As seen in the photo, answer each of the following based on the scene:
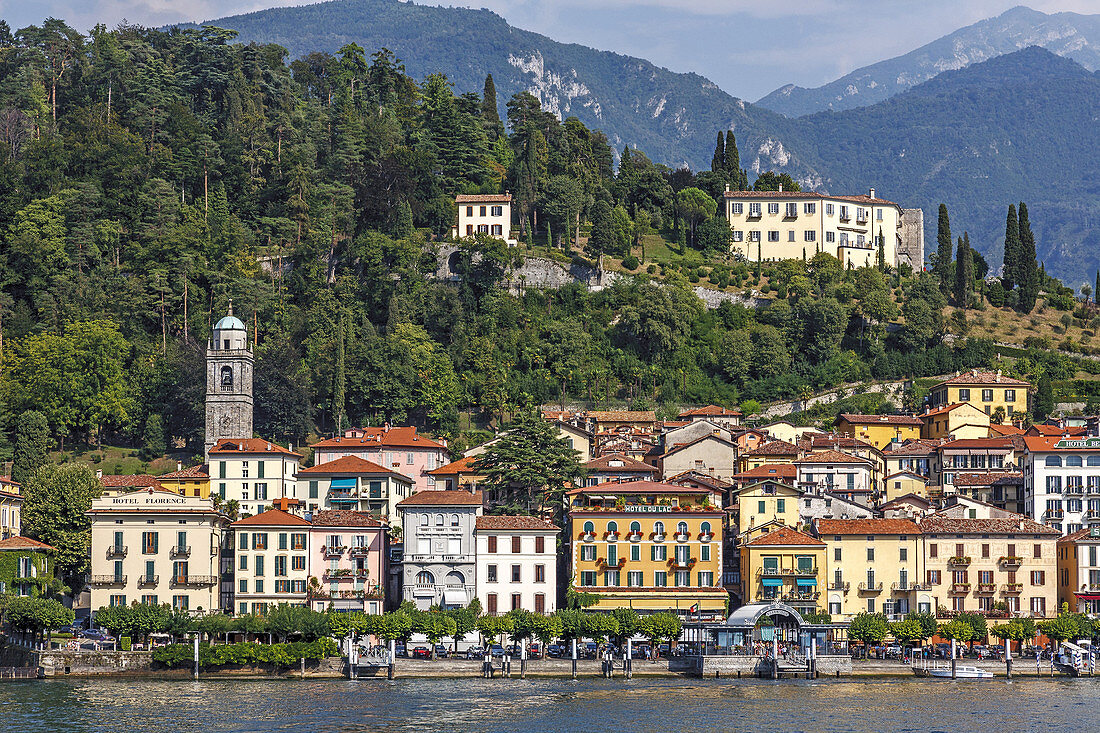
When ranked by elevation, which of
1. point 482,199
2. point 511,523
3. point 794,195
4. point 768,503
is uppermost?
point 794,195

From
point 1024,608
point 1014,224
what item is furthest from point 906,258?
point 1024,608

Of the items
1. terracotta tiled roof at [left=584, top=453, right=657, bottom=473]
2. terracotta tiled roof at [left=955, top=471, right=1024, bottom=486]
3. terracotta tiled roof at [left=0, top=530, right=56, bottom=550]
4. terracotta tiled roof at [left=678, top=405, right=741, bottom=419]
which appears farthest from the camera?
terracotta tiled roof at [left=678, top=405, right=741, bottom=419]

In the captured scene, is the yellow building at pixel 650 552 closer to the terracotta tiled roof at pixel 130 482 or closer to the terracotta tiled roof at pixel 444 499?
the terracotta tiled roof at pixel 444 499

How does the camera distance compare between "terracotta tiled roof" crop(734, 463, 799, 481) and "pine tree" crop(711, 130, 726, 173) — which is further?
"pine tree" crop(711, 130, 726, 173)

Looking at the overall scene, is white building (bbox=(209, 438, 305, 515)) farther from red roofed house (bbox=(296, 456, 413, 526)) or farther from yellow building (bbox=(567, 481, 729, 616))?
yellow building (bbox=(567, 481, 729, 616))

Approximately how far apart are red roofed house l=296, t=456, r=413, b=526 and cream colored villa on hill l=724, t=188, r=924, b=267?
54.5 m

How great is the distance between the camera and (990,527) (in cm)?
8494

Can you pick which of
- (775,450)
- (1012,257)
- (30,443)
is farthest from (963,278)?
(30,443)

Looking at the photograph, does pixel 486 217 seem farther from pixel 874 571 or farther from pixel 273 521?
pixel 874 571

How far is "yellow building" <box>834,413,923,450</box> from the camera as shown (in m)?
108

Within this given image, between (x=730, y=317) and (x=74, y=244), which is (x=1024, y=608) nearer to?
(x=730, y=317)

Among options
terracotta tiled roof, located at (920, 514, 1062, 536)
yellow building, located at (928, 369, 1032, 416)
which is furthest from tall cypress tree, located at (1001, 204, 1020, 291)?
terracotta tiled roof, located at (920, 514, 1062, 536)

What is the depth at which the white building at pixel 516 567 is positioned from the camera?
83875 mm

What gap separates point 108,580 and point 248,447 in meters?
17.0
